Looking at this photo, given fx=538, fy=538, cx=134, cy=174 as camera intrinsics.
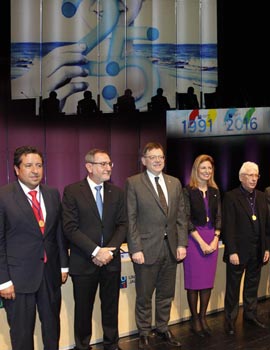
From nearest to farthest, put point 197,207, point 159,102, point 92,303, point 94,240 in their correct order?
point 94,240 < point 92,303 < point 197,207 < point 159,102

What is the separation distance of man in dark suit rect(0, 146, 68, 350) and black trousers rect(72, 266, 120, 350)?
0.40 meters

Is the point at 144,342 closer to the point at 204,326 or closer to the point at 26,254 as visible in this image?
the point at 204,326

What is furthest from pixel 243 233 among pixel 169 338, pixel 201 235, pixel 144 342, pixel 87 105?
pixel 87 105

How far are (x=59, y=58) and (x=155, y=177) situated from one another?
375cm

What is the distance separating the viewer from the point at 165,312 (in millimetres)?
4246

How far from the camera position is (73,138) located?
8.54 meters

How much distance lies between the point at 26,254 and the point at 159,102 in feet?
17.1

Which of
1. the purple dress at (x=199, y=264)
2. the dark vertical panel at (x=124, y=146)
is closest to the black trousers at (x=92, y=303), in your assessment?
the purple dress at (x=199, y=264)

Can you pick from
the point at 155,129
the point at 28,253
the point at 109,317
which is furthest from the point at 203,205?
the point at 155,129

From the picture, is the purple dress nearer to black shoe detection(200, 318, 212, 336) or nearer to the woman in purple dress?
the woman in purple dress

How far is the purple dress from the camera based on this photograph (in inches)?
173

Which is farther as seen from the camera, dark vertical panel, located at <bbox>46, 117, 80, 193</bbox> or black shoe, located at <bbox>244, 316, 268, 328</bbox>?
dark vertical panel, located at <bbox>46, 117, 80, 193</bbox>

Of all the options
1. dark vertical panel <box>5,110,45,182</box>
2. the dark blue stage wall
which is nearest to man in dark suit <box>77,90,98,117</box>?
the dark blue stage wall

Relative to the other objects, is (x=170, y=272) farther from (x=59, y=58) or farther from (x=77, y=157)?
(x=77, y=157)
